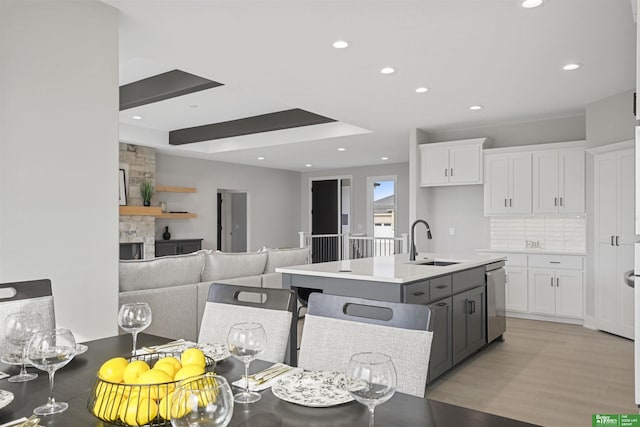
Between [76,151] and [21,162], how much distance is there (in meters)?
0.31

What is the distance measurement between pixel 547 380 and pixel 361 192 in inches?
310

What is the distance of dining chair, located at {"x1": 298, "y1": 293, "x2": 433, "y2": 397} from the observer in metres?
1.30

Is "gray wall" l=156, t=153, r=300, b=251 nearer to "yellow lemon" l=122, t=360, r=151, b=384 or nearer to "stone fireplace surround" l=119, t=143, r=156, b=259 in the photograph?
"stone fireplace surround" l=119, t=143, r=156, b=259

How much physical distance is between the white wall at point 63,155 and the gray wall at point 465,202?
4903 mm

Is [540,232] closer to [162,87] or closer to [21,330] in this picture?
[162,87]

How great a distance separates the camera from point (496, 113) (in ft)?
19.3

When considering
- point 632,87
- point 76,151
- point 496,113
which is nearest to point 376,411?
point 76,151

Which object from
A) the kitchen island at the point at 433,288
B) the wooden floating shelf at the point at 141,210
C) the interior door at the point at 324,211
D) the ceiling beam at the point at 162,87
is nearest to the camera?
the kitchen island at the point at 433,288

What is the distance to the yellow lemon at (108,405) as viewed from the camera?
951 millimetres

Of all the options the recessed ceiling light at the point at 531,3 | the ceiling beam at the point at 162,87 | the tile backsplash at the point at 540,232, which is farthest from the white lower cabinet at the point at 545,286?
the ceiling beam at the point at 162,87

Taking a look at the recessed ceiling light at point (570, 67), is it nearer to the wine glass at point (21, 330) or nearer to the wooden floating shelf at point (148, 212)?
the wine glass at point (21, 330)

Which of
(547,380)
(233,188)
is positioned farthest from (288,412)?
(233,188)

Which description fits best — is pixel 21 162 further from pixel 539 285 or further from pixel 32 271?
pixel 539 285

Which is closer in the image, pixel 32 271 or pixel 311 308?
pixel 311 308
